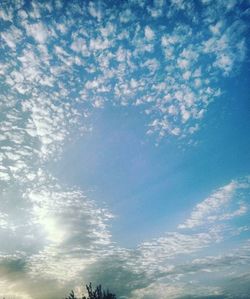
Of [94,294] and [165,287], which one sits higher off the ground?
[165,287]

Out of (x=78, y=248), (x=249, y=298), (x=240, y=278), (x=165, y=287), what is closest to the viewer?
(x=78, y=248)

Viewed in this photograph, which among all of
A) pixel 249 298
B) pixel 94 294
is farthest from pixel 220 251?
pixel 249 298

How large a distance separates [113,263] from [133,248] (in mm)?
6072

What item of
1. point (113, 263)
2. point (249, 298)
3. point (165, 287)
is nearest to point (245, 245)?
point (113, 263)

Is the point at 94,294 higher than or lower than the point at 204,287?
A: lower

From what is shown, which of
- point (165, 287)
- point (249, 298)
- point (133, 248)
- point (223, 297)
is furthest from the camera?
point (249, 298)

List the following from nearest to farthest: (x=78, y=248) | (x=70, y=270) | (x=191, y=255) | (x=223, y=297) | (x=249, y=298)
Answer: (x=78, y=248), (x=70, y=270), (x=191, y=255), (x=223, y=297), (x=249, y=298)

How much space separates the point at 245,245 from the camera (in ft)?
126

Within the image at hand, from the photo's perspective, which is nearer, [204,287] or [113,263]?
[113,263]

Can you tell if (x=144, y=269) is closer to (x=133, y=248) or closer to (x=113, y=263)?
(x=113, y=263)

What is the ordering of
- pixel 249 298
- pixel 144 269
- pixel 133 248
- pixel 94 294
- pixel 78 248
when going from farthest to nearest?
pixel 249 298 < pixel 144 269 < pixel 133 248 < pixel 78 248 < pixel 94 294

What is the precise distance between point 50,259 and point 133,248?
34.4 feet

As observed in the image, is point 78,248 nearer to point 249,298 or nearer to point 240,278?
point 240,278

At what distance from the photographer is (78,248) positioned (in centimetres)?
3023
